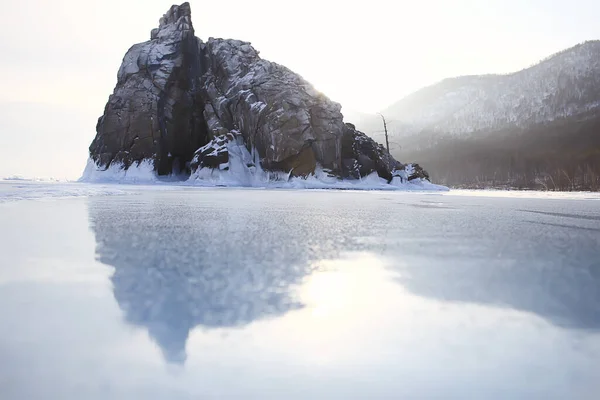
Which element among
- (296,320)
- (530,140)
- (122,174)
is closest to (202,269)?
(296,320)

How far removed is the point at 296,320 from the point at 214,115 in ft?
158

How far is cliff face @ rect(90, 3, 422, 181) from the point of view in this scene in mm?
43719

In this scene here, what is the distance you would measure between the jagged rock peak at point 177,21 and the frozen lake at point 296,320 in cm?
5278

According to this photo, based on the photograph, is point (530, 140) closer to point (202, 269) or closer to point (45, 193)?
point (45, 193)

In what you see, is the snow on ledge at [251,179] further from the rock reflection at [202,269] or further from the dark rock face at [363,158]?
the rock reflection at [202,269]

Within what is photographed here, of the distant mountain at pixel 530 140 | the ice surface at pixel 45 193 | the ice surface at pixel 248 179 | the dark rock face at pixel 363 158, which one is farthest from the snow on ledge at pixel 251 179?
the distant mountain at pixel 530 140

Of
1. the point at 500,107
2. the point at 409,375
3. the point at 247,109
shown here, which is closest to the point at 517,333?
the point at 409,375

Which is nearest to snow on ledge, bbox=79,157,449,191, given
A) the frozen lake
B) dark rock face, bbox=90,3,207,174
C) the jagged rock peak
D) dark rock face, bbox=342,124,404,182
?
dark rock face, bbox=342,124,404,182

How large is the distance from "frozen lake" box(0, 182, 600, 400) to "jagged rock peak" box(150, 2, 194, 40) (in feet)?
173

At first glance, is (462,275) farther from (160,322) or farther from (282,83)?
(282,83)

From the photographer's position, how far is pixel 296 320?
3229mm

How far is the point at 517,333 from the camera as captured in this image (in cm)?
304

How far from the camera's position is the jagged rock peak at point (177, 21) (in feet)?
175

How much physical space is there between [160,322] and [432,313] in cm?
216
